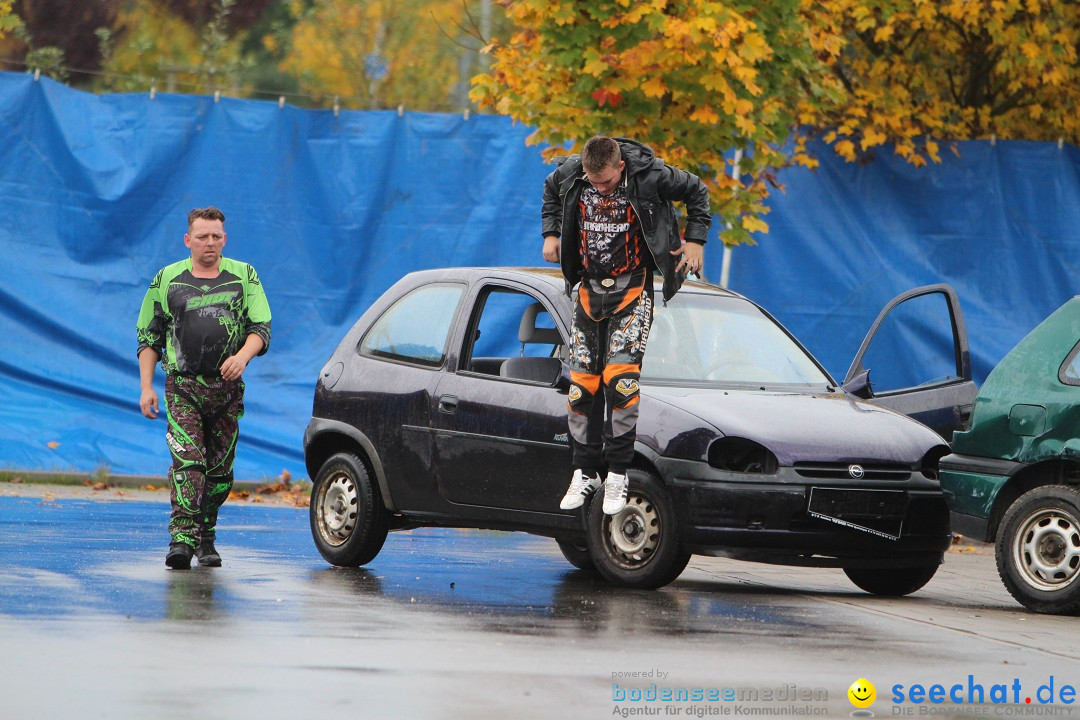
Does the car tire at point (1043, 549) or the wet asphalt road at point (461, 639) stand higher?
the car tire at point (1043, 549)

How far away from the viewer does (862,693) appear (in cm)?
627

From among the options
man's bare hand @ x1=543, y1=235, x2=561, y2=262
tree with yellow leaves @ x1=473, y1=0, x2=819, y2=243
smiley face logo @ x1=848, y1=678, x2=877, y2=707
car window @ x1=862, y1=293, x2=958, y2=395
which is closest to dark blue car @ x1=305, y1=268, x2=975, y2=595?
man's bare hand @ x1=543, y1=235, x2=561, y2=262

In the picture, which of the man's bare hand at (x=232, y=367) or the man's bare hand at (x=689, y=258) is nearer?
the man's bare hand at (x=689, y=258)

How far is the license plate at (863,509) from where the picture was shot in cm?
898

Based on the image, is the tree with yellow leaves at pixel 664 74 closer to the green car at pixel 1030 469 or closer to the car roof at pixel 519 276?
the car roof at pixel 519 276

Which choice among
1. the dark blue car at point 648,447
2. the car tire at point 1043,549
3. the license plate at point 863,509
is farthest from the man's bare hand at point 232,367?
the car tire at point 1043,549

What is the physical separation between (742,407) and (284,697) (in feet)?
12.9

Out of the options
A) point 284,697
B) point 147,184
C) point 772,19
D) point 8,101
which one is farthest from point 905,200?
point 284,697

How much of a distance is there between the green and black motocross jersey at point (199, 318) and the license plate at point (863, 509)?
3.01 meters

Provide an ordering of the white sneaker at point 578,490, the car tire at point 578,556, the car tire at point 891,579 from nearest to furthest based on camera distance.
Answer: the white sneaker at point 578,490
the car tire at point 891,579
the car tire at point 578,556

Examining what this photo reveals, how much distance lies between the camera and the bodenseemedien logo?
5.97m

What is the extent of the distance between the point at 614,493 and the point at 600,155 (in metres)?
1.66

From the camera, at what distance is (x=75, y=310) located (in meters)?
16.1

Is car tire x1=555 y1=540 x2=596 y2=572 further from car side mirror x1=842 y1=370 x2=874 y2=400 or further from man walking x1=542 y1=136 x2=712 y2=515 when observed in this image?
car side mirror x1=842 y1=370 x2=874 y2=400
